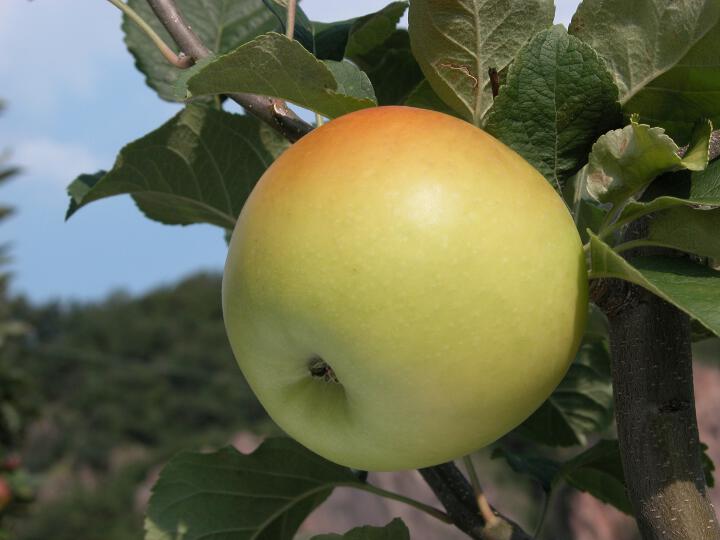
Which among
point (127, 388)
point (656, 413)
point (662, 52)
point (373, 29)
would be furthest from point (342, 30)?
point (127, 388)

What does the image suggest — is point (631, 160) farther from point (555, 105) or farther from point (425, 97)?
point (425, 97)

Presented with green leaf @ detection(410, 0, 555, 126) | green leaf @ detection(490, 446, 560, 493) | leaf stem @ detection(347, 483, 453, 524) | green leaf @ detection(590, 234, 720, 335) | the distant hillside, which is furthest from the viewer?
the distant hillside

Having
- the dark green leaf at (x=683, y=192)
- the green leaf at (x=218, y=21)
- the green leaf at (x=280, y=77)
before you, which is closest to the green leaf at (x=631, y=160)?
the dark green leaf at (x=683, y=192)

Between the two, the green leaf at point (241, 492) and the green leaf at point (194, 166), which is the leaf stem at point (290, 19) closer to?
the green leaf at point (194, 166)

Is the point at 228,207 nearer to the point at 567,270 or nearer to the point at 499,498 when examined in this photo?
the point at 567,270

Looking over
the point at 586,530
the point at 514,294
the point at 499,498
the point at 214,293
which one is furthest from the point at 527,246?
the point at 214,293

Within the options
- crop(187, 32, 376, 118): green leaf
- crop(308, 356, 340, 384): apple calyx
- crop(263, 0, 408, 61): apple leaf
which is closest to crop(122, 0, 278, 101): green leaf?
crop(263, 0, 408, 61): apple leaf

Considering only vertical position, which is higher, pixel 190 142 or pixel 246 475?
pixel 190 142

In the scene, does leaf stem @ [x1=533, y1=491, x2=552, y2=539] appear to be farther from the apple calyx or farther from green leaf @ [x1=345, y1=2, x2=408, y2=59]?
green leaf @ [x1=345, y1=2, x2=408, y2=59]
